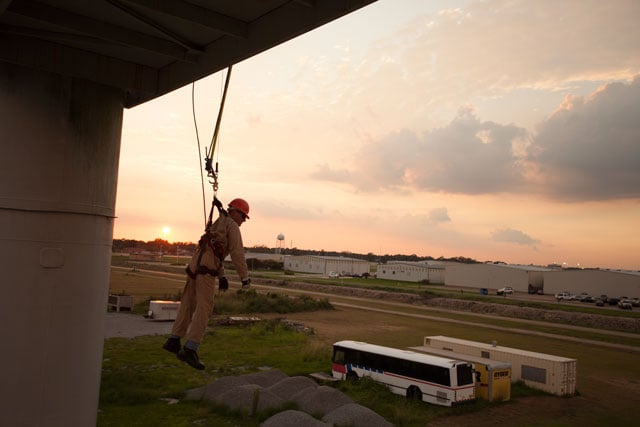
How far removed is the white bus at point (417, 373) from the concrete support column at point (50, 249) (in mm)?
18552

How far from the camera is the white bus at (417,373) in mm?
24203

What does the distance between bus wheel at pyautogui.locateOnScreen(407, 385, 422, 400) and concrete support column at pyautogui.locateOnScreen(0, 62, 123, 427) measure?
18798 mm

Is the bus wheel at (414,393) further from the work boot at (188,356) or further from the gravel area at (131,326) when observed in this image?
the gravel area at (131,326)

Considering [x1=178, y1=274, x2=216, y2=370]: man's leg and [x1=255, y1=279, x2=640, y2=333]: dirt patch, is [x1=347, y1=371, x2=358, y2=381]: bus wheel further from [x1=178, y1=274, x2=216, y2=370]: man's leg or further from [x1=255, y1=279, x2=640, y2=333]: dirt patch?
[x1=255, y1=279, x2=640, y2=333]: dirt patch

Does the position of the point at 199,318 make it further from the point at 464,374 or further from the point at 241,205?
the point at 464,374

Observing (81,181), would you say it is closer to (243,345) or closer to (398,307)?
(243,345)

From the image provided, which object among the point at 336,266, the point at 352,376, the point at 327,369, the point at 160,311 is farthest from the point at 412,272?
the point at 352,376

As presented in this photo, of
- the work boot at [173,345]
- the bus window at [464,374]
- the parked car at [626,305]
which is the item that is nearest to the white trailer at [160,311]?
the bus window at [464,374]

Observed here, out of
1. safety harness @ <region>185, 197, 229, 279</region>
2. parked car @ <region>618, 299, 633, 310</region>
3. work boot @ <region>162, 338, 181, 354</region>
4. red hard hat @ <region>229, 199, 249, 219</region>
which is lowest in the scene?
parked car @ <region>618, 299, 633, 310</region>

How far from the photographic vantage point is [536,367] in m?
29.1

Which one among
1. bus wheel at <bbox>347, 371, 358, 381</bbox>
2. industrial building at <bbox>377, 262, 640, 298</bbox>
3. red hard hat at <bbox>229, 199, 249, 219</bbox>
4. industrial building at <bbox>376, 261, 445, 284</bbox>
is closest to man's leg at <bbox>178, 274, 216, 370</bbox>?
red hard hat at <bbox>229, 199, 249, 219</bbox>

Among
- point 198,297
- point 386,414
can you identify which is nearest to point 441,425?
point 386,414

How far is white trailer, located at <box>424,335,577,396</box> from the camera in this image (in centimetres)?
2797

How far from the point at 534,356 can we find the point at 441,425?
11.0 m
